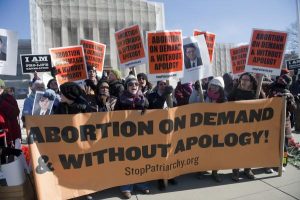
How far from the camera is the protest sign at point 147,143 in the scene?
14.2 ft

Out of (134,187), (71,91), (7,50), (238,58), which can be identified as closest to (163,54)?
(71,91)

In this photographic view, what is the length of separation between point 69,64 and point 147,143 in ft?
7.66

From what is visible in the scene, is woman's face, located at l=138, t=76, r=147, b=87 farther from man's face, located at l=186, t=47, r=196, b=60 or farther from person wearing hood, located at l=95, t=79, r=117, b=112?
person wearing hood, located at l=95, t=79, r=117, b=112

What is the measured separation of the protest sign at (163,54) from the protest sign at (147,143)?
68 cm

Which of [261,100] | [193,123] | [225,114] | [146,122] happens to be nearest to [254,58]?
[261,100]

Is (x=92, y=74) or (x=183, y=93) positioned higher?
(x=92, y=74)

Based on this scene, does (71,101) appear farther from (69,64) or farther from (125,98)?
(69,64)

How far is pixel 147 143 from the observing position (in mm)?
4738

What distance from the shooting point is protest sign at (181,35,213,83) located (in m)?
5.29

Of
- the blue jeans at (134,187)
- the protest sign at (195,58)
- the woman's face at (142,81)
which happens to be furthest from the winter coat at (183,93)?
the blue jeans at (134,187)

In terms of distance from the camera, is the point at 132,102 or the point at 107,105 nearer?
the point at 132,102

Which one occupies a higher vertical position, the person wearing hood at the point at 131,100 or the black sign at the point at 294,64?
the black sign at the point at 294,64

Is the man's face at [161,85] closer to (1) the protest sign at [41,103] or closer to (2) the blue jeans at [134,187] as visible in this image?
(2) the blue jeans at [134,187]

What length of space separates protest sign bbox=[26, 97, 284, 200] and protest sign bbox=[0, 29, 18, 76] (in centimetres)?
136
